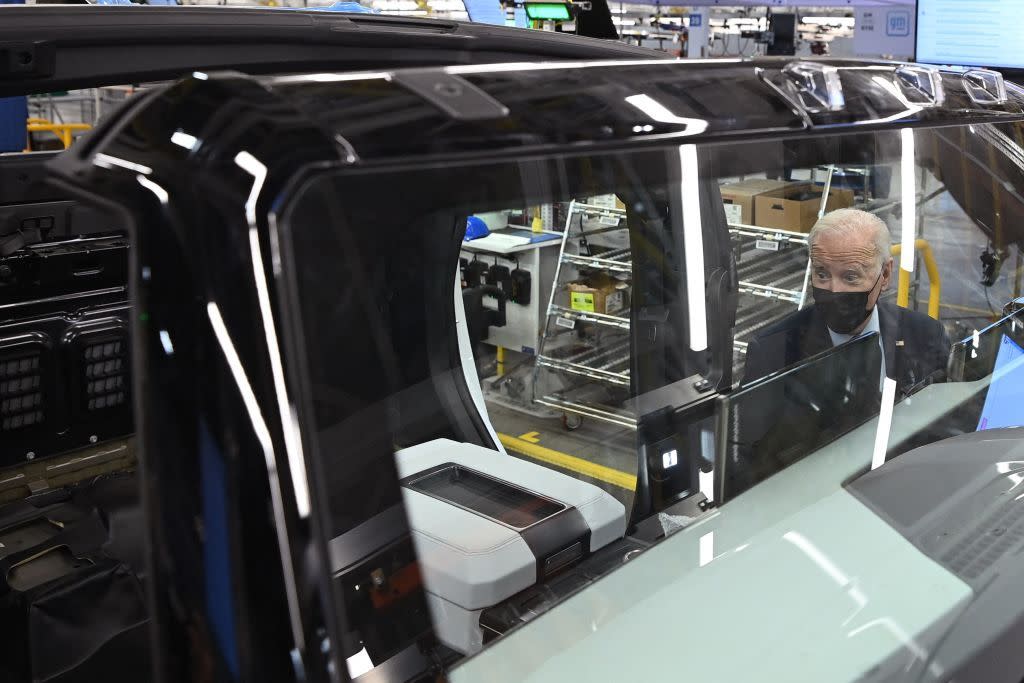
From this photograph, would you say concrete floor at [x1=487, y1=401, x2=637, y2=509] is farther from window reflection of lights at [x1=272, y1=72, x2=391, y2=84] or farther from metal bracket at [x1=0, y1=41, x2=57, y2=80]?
metal bracket at [x1=0, y1=41, x2=57, y2=80]

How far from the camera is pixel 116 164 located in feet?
2.53

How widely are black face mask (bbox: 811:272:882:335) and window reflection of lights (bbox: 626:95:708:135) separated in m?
0.45

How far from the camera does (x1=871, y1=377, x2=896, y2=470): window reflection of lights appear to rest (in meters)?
1.47

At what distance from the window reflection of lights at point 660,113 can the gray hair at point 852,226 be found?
46 cm

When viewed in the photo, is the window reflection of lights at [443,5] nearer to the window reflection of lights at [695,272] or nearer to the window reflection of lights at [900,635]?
the window reflection of lights at [695,272]

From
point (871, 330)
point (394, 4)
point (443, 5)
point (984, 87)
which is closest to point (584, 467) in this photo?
point (871, 330)

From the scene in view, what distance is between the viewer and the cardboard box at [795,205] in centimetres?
133

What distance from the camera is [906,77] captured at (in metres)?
1.49

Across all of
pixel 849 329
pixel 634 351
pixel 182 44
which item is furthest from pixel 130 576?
pixel 849 329

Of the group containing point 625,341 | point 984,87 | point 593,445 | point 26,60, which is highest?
point 26,60

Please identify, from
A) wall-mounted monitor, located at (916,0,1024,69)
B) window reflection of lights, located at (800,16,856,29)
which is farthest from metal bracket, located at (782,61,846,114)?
window reflection of lights, located at (800,16,856,29)

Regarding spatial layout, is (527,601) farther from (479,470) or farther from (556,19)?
(556,19)

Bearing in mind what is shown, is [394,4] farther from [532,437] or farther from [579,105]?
[579,105]

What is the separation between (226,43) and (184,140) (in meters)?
0.87
